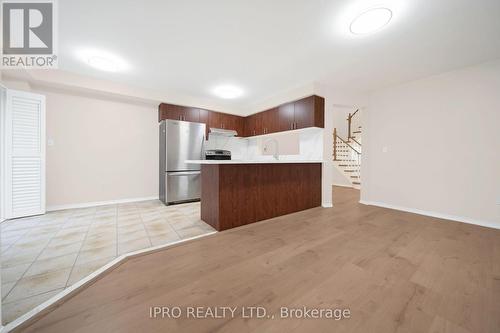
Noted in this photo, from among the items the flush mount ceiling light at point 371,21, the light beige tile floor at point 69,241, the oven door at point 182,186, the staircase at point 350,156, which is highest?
the flush mount ceiling light at point 371,21

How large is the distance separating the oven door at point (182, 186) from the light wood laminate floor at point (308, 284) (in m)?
2.00

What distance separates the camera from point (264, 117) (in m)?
4.64

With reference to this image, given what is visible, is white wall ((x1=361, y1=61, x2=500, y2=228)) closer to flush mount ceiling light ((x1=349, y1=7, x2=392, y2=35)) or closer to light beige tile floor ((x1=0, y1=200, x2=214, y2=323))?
flush mount ceiling light ((x1=349, y1=7, x2=392, y2=35))

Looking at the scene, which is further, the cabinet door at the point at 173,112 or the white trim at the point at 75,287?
the cabinet door at the point at 173,112

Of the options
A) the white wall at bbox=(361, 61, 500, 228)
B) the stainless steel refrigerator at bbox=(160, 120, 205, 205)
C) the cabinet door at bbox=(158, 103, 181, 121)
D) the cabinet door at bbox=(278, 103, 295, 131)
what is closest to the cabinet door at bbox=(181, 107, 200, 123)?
the cabinet door at bbox=(158, 103, 181, 121)

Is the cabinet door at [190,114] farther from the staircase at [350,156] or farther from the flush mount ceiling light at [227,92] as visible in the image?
the staircase at [350,156]

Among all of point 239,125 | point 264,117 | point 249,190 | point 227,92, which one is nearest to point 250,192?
point 249,190

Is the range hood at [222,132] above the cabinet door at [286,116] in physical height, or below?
below

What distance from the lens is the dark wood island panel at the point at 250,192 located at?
2.42m

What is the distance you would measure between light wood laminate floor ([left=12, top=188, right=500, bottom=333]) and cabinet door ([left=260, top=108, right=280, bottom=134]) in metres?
2.75

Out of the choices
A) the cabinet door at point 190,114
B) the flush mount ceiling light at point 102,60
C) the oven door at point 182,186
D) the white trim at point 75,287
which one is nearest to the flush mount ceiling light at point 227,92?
the cabinet door at point 190,114

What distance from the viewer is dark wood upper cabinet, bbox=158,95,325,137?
3574mm

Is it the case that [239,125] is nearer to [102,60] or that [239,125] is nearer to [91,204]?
[102,60]

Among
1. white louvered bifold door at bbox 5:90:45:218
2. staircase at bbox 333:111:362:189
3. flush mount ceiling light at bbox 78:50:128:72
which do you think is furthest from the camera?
staircase at bbox 333:111:362:189
